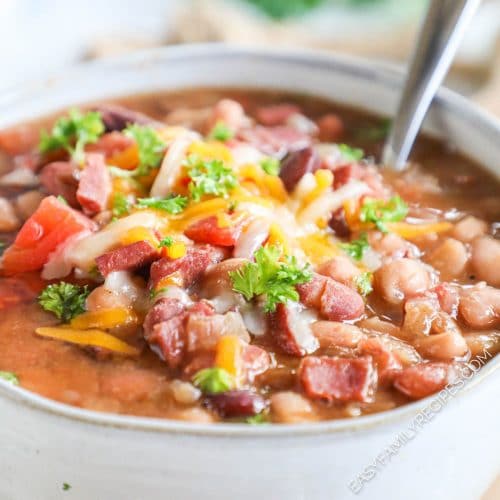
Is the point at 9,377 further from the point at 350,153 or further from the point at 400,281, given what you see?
the point at 350,153

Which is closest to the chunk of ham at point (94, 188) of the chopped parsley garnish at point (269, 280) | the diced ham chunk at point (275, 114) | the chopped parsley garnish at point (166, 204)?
the chopped parsley garnish at point (166, 204)

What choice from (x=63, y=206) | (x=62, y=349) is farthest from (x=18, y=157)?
(x=62, y=349)

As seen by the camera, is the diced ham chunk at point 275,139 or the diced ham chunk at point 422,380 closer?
the diced ham chunk at point 422,380

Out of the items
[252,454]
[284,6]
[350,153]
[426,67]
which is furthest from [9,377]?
[284,6]

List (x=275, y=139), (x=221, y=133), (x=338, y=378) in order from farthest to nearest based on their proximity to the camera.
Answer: (x=275, y=139)
(x=221, y=133)
(x=338, y=378)

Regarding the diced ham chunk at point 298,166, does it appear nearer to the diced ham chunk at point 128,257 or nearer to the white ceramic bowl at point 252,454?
the diced ham chunk at point 128,257

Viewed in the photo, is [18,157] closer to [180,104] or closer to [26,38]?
[180,104]

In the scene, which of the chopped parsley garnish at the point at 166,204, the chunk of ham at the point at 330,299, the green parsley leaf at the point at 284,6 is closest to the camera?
the chunk of ham at the point at 330,299

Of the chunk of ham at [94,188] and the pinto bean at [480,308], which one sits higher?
the pinto bean at [480,308]
